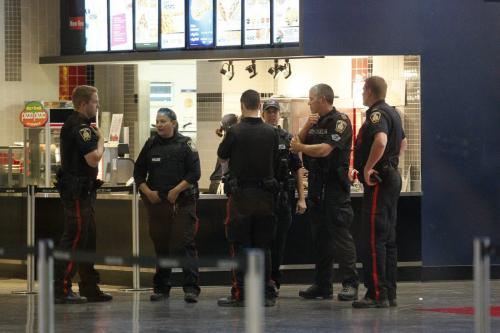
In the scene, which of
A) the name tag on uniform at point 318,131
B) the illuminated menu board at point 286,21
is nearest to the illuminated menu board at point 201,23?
the illuminated menu board at point 286,21

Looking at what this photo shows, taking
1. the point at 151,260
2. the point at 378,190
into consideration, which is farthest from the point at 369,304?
the point at 151,260

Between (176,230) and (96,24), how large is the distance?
4.94 meters

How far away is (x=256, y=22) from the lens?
41.8ft

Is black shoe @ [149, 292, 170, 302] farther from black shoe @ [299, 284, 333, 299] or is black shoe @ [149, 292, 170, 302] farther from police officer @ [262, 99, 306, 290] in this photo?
black shoe @ [299, 284, 333, 299]

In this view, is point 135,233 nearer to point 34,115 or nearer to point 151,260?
point 34,115

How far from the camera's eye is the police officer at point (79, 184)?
992 cm

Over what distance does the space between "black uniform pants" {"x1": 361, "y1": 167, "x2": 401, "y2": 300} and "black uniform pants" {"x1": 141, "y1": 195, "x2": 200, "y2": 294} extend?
1506 millimetres

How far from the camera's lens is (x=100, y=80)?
17.0m

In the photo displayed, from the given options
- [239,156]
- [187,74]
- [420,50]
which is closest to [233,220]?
[239,156]

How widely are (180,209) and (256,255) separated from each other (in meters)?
5.19

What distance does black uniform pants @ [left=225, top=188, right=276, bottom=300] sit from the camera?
938 centimetres

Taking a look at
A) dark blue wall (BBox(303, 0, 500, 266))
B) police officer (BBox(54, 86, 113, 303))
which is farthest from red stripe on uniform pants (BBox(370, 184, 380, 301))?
dark blue wall (BBox(303, 0, 500, 266))

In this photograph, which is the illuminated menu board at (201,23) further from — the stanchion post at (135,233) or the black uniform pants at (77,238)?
the black uniform pants at (77,238)

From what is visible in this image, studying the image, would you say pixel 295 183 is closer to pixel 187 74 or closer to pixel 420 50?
pixel 420 50
